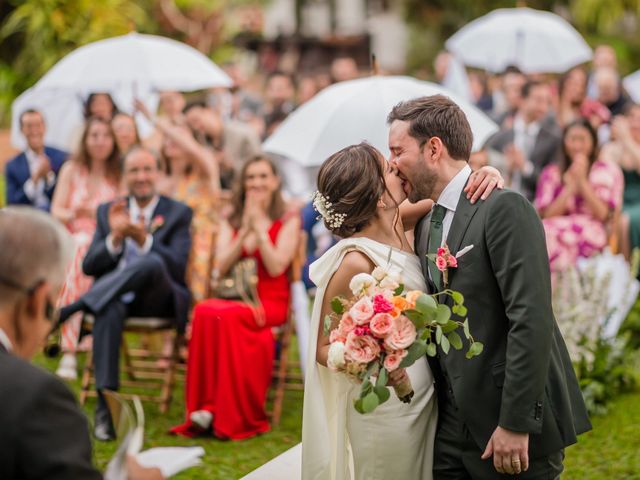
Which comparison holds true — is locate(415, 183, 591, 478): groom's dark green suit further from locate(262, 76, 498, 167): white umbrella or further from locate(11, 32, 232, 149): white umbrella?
locate(11, 32, 232, 149): white umbrella

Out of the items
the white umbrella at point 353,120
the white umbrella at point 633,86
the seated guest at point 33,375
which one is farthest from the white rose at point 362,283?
the white umbrella at point 633,86

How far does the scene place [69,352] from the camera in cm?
Result: 837

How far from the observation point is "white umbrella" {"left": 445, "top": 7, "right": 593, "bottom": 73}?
12.5m

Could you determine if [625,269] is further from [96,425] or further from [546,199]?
[96,425]

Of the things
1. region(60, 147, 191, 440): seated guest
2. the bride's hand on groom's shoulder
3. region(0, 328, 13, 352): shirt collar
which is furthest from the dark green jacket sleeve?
region(60, 147, 191, 440): seated guest

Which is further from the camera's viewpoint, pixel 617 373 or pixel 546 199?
pixel 546 199

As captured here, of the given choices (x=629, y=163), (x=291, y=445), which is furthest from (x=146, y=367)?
(x=629, y=163)

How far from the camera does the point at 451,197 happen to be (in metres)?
3.69

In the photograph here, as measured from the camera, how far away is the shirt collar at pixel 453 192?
368 cm

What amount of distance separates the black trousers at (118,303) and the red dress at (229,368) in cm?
46

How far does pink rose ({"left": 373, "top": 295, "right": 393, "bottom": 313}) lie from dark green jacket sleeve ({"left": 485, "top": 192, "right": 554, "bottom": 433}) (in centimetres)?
40

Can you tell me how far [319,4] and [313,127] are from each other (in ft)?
163

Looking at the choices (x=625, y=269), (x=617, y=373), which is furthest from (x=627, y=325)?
(x=617, y=373)

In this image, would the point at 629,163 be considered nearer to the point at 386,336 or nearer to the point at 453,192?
the point at 453,192
